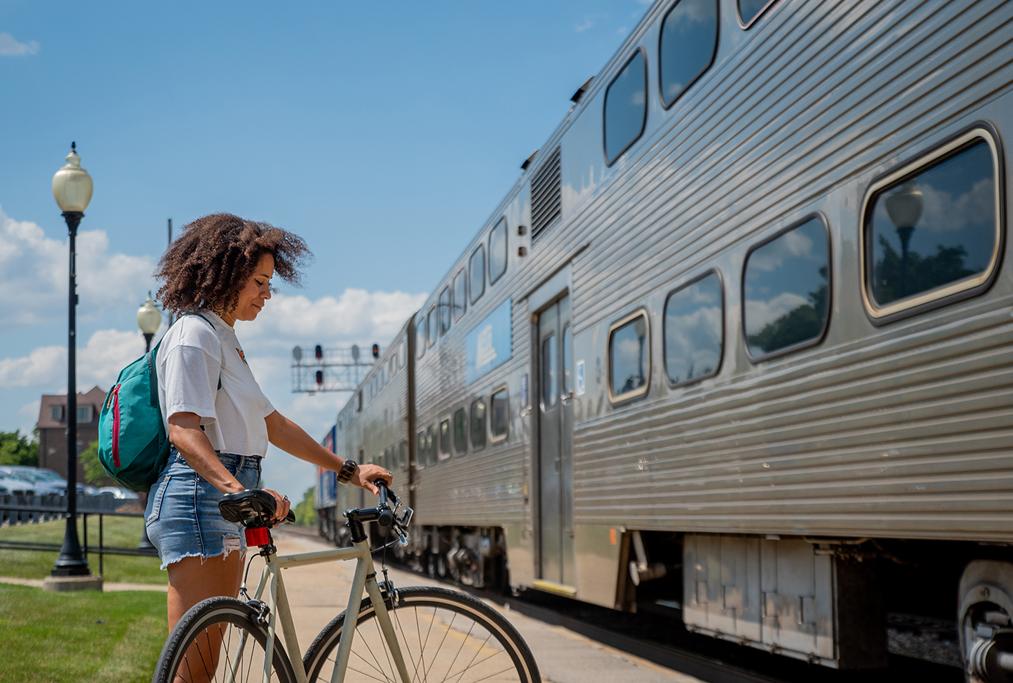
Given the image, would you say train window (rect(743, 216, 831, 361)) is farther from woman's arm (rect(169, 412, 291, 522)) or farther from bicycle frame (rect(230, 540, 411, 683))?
woman's arm (rect(169, 412, 291, 522))

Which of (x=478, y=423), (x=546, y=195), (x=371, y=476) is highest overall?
(x=546, y=195)

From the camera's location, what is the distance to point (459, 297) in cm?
1656

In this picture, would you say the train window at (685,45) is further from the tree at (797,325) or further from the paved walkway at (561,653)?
the paved walkway at (561,653)

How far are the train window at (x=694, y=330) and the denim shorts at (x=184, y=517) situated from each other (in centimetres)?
403

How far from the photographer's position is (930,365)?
4895mm

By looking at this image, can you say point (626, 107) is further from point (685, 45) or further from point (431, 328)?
point (431, 328)

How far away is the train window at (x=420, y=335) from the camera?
1981 centimetres

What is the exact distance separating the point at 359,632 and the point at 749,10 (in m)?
4.36

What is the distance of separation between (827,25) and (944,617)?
358 cm

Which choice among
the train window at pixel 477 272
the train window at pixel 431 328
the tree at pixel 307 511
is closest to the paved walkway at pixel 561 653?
the train window at pixel 477 272

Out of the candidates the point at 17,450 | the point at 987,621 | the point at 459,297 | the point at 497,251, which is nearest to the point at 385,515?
the point at 987,621

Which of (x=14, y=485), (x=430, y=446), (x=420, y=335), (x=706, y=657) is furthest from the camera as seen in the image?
(x=14, y=485)

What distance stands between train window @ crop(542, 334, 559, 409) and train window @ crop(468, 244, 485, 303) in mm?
3187

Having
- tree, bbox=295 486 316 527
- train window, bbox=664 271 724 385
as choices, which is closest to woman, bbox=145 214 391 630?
A: train window, bbox=664 271 724 385
